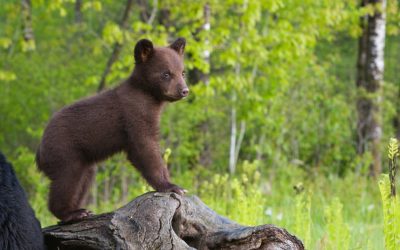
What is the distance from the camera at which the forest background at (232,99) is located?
39.3 ft

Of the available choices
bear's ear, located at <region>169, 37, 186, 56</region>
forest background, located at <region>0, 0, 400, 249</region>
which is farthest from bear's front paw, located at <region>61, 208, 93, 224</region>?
forest background, located at <region>0, 0, 400, 249</region>

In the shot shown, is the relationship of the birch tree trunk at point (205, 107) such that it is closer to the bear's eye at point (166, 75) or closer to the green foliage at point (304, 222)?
the green foliage at point (304, 222)

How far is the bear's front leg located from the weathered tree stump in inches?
2.8

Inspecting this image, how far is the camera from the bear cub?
4047 mm

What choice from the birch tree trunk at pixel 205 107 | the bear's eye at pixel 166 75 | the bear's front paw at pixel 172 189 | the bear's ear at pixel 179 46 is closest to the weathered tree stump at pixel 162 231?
the bear's front paw at pixel 172 189

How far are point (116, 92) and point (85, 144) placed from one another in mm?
416

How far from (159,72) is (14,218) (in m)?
1.32

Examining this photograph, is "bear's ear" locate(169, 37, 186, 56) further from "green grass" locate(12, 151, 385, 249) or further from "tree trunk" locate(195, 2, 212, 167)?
"tree trunk" locate(195, 2, 212, 167)

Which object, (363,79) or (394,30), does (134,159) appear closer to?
(363,79)

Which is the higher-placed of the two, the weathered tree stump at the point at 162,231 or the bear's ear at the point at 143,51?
the bear's ear at the point at 143,51

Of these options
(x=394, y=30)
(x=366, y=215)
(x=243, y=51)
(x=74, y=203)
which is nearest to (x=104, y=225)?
(x=74, y=203)

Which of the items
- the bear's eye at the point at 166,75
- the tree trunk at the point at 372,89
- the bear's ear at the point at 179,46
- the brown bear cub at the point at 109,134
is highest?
the tree trunk at the point at 372,89

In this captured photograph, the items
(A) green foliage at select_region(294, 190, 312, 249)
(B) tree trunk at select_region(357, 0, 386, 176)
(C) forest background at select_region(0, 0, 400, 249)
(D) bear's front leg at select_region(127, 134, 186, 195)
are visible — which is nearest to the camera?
(D) bear's front leg at select_region(127, 134, 186, 195)

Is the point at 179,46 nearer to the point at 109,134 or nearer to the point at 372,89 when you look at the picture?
the point at 109,134
